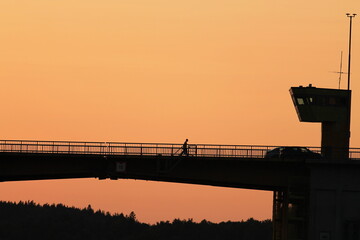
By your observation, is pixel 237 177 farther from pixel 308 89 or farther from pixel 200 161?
pixel 308 89

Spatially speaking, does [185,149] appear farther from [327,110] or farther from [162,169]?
[327,110]

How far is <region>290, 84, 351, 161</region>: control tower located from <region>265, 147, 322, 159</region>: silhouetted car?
2642 millimetres

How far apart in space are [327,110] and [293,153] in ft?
25.9

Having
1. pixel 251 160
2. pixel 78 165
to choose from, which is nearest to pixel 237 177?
pixel 251 160

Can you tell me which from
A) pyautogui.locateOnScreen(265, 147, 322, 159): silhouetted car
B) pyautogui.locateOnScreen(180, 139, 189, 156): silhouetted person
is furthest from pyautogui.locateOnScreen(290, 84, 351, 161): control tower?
pyautogui.locateOnScreen(180, 139, 189, 156): silhouetted person

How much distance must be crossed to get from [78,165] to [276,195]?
19.4 meters

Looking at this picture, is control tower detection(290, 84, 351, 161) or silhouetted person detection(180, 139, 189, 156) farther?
control tower detection(290, 84, 351, 161)

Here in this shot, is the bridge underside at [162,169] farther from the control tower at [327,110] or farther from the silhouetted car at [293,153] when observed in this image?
the control tower at [327,110]

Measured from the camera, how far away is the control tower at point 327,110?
122m

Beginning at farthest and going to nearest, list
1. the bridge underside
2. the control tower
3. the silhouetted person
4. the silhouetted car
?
the control tower → the silhouetted car → the silhouetted person → the bridge underside

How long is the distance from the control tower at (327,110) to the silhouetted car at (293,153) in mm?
2642

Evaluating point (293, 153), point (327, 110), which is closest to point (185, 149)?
point (293, 153)

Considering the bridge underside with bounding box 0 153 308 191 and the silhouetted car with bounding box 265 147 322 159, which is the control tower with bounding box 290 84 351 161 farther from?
the bridge underside with bounding box 0 153 308 191

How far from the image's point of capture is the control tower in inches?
4801
